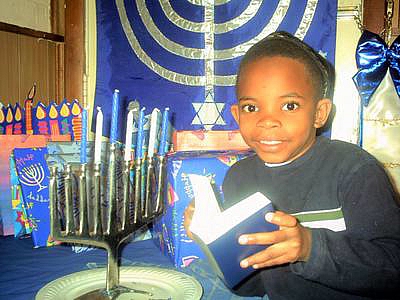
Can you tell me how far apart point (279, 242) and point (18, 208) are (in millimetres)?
805

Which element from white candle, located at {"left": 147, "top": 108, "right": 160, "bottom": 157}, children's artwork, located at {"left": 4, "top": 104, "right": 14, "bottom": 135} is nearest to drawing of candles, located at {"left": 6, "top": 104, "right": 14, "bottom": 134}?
children's artwork, located at {"left": 4, "top": 104, "right": 14, "bottom": 135}

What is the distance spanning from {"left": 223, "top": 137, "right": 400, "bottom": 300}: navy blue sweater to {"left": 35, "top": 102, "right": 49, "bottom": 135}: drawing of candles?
589 millimetres

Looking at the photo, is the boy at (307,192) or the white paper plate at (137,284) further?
the white paper plate at (137,284)

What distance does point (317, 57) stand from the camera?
0.72m

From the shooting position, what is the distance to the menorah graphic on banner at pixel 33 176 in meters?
1.00

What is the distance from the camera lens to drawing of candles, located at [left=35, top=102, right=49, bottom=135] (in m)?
1.18

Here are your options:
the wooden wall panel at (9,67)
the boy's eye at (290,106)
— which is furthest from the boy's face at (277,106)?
the wooden wall panel at (9,67)

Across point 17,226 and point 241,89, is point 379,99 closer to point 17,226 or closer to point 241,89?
point 241,89

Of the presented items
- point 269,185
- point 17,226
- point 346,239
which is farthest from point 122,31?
point 346,239

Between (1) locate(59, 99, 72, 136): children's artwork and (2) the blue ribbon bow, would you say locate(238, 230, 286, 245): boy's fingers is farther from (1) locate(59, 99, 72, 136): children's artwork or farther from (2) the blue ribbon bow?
(2) the blue ribbon bow

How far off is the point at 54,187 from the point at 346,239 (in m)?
0.45

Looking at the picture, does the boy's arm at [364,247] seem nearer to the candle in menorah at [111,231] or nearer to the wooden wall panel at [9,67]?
the candle in menorah at [111,231]

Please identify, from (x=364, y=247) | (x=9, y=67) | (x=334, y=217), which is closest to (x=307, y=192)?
(x=334, y=217)

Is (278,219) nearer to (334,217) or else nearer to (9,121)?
(334,217)
